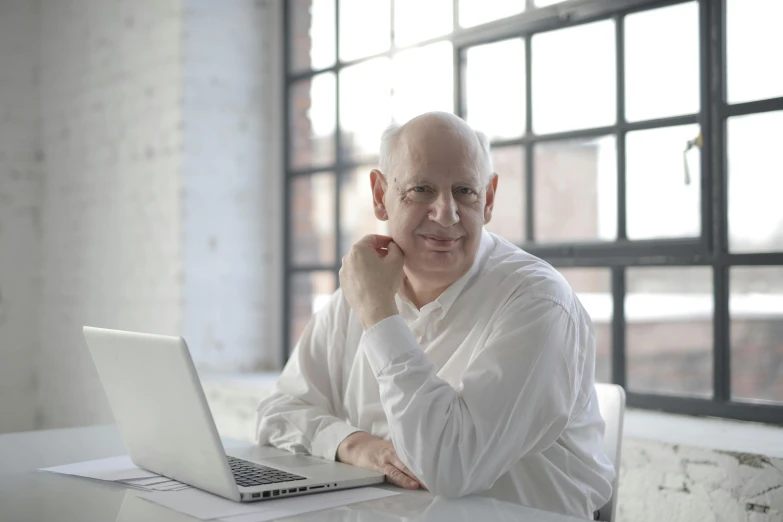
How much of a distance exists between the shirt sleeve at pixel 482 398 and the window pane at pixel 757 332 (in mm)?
1075

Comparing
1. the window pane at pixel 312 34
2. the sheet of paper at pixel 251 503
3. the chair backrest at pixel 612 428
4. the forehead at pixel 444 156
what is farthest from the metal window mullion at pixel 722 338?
the window pane at pixel 312 34

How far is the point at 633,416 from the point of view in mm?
2574

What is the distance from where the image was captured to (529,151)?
9.71 feet

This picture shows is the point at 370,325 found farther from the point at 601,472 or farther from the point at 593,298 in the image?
the point at 593,298

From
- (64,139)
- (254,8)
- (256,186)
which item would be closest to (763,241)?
(256,186)

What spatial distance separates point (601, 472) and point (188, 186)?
255cm

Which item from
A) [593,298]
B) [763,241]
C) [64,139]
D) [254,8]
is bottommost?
[593,298]

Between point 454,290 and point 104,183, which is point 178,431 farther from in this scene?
point 104,183

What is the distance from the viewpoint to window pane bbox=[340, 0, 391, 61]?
3559 mm

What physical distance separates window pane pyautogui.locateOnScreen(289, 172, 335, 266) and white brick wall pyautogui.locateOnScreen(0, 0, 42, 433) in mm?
1652

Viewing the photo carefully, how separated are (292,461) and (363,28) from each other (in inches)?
95.9

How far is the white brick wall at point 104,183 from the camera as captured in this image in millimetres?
3809

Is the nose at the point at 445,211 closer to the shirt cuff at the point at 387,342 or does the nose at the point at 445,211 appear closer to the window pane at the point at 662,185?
the shirt cuff at the point at 387,342

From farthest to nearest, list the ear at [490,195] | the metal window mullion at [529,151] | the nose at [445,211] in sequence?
1. the metal window mullion at [529,151]
2. the ear at [490,195]
3. the nose at [445,211]
